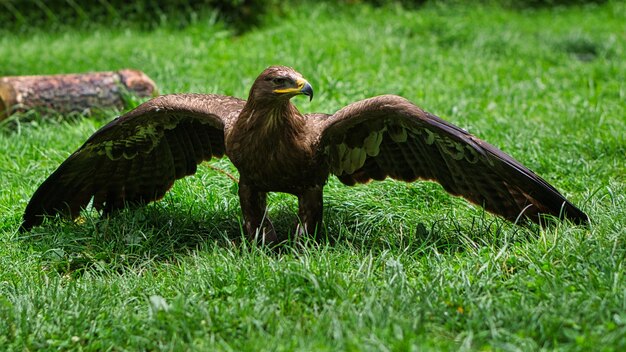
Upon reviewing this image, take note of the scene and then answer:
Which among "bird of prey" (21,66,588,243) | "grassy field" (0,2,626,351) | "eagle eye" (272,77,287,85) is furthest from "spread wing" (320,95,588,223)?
"eagle eye" (272,77,287,85)

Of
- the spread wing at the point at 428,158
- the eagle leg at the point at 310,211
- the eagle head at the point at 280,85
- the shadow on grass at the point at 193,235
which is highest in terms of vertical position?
the eagle head at the point at 280,85

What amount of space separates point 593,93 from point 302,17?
4226 mm

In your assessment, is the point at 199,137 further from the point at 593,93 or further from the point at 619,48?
the point at 619,48

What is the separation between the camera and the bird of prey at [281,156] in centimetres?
434

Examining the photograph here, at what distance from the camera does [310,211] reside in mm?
4684

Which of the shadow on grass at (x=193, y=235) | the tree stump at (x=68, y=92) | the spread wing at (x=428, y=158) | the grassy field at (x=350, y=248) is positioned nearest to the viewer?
the grassy field at (x=350, y=248)

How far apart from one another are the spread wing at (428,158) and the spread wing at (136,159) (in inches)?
28.0

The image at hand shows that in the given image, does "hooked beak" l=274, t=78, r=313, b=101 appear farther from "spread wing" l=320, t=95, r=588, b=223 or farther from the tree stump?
the tree stump

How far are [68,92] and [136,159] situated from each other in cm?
235

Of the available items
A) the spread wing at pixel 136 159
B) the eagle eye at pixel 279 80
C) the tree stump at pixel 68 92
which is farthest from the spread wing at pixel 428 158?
the tree stump at pixel 68 92

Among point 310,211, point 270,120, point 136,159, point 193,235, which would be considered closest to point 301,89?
point 270,120

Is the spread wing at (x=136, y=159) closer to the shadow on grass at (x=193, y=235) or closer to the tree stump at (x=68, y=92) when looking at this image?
the shadow on grass at (x=193, y=235)

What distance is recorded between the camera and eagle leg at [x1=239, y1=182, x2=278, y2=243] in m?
4.72

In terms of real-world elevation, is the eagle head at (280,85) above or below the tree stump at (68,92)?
above
